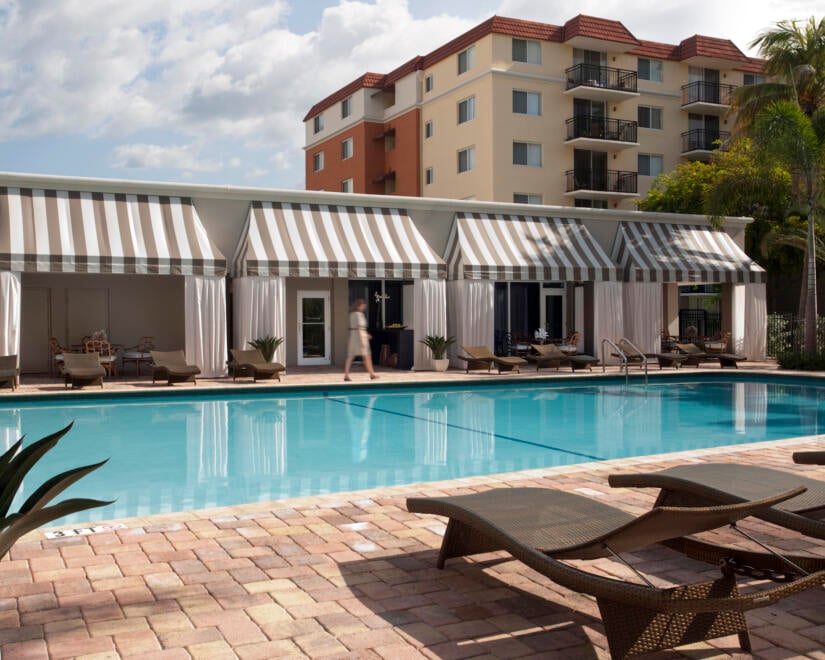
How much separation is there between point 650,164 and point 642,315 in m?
18.0

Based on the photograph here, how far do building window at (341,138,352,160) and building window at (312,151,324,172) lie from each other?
120 inches

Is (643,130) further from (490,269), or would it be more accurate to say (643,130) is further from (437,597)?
(437,597)

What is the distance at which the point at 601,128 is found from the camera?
122ft

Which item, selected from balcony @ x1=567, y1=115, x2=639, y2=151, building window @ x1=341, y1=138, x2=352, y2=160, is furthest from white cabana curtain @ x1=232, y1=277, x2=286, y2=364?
building window @ x1=341, y1=138, x2=352, y2=160

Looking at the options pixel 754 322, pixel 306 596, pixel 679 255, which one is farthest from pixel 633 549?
pixel 754 322

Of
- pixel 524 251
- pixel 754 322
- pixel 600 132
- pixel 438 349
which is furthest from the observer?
pixel 600 132

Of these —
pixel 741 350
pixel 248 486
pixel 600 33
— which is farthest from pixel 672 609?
pixel 600 33

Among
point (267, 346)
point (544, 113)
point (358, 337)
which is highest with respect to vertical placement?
point (544, 113)

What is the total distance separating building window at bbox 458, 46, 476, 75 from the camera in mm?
35469

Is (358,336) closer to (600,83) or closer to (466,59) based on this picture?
(466,59)

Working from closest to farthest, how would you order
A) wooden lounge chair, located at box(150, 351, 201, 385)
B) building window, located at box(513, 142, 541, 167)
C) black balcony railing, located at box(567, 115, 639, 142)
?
wooden lounge chair, located at box(150, 351, 201, 385), building window, located at box(513, 142, 541, 167), black balcony railing, located at box(567, 115, 639, 142)

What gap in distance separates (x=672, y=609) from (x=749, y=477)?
1.97 m

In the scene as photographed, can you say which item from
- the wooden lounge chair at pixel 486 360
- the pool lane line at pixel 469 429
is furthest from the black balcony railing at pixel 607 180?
Result: the pool lane line at pixel 469 429

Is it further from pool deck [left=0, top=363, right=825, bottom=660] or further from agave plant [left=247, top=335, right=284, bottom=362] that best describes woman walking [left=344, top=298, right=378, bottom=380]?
pool deck [left=0, top=363, right=825, bottom=660]
